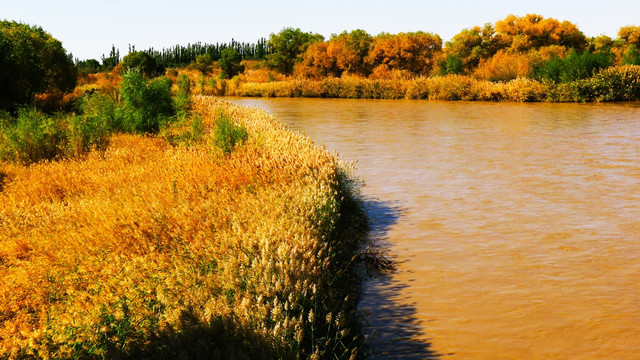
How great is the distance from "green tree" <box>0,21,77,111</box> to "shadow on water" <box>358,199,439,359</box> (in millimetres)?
15377

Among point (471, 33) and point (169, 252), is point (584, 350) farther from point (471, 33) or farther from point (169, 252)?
point (471, 33)

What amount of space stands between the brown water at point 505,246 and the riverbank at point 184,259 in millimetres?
681

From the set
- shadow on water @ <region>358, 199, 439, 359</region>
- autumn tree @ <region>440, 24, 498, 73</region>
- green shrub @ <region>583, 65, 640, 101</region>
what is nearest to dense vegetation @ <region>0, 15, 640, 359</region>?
shadow on water @ <region>358, 199, 439, 359</region>

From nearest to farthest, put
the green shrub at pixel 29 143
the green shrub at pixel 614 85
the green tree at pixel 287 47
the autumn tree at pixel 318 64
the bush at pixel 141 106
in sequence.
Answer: the green shrub at pixel 29 143, the bush at pixel 141 106, the green shrub at pixel 614 85, the autumn tree at pixel 318 64, the green tree at pixel 287 47

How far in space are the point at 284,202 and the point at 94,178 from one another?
14.2ft

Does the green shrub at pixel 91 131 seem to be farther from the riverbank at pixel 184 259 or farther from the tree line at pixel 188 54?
the tree line at pixel 188 54

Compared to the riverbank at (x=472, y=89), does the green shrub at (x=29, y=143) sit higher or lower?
lower

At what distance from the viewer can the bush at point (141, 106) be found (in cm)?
1485

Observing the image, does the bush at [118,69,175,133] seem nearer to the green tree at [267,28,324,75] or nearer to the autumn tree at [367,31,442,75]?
the autumn tree at [367,31,442,75]

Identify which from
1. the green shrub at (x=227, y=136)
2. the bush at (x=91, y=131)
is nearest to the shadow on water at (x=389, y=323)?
the green shrub at (x=227, y=136)

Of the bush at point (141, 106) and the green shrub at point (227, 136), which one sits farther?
the bush at point (141, 106)

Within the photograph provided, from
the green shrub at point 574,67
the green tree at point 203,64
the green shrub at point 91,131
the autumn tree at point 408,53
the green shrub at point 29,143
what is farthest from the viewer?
the green tree at point 203,64

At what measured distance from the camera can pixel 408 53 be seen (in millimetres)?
46188

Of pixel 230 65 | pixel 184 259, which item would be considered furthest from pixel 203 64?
pixel 184 259
